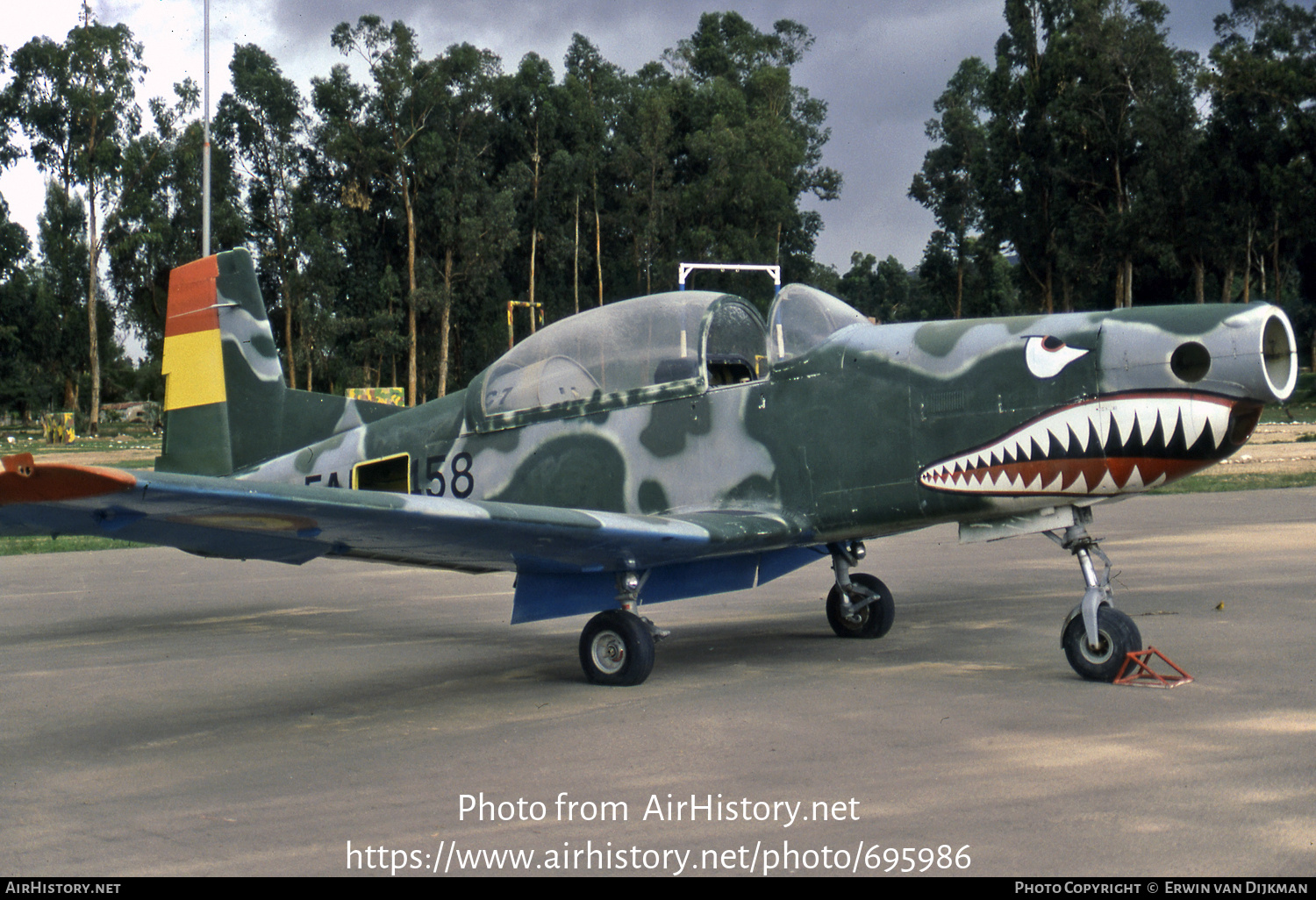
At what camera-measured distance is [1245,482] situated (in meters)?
18.8

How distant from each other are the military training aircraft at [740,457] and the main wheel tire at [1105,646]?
0.04 ft

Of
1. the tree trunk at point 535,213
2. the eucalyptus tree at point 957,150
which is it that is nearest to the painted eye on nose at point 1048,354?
the tree trunk at point 535,213

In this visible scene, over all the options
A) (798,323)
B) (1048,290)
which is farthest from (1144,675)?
(1048,290)

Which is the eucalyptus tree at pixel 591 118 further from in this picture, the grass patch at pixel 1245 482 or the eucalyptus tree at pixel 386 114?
the grass patch at pixel 1245 482

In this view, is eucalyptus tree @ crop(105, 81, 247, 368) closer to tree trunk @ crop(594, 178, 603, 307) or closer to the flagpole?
tree trunk @ crop(594, 178, 603, 307)

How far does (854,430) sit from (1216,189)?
4657 cm

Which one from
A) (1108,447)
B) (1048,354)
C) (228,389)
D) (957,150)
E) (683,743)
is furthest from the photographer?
(957,150)

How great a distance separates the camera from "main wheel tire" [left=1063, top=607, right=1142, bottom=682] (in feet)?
18.8

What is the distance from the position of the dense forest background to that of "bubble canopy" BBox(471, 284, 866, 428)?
41.0 m

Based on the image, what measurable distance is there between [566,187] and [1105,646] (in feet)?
194

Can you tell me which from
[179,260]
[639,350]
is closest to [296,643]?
[639,350]

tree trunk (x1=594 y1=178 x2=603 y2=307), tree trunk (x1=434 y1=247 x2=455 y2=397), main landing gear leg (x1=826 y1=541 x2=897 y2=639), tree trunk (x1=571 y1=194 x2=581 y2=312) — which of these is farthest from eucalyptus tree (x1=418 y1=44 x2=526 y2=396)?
main landing gear leg (x1=826 y1=541 x2=897 y2=639)

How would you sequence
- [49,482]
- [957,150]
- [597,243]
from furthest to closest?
[957,150]
[597,243]
[49,482]

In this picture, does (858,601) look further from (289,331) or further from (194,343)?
(289,331)
